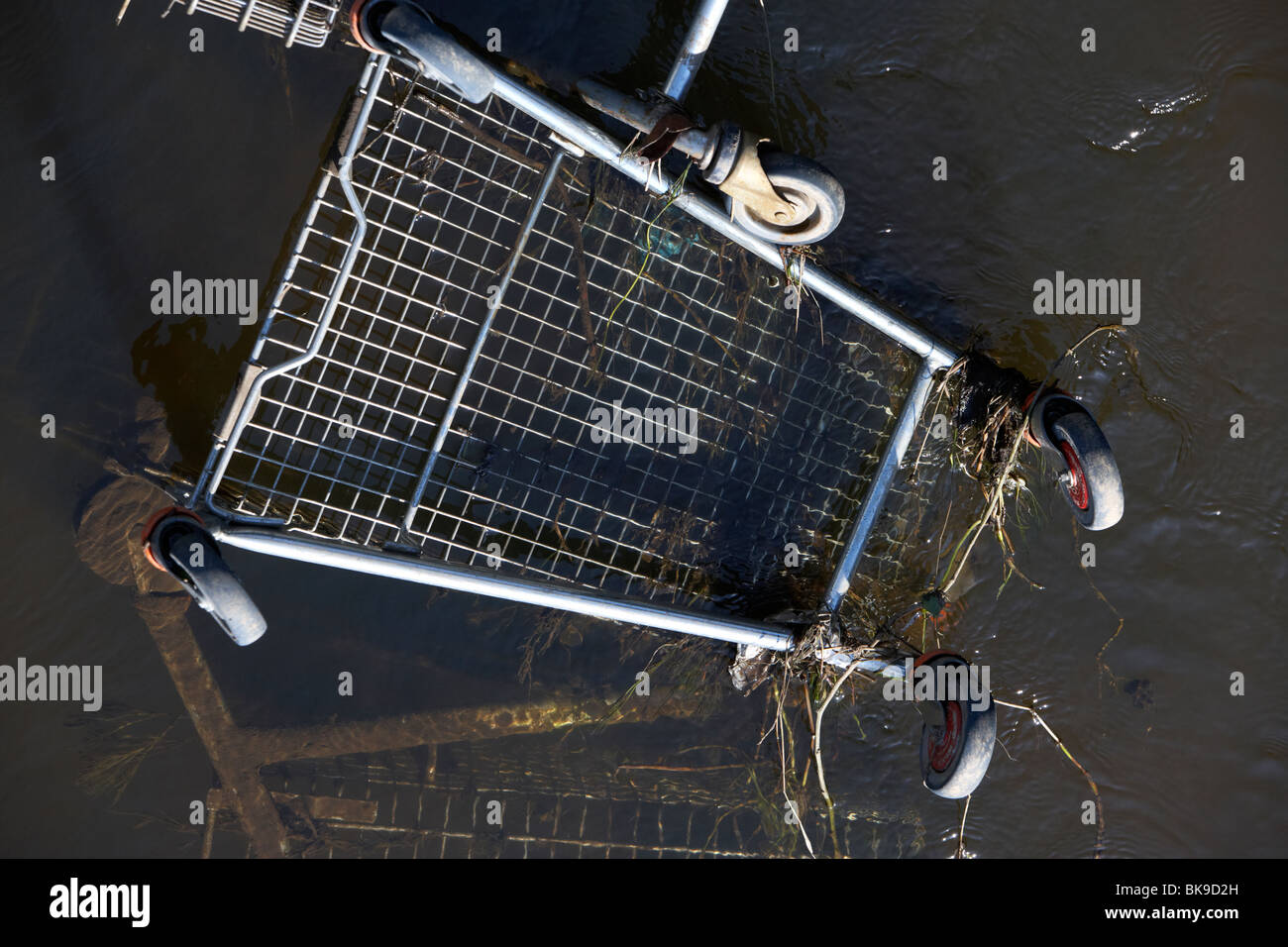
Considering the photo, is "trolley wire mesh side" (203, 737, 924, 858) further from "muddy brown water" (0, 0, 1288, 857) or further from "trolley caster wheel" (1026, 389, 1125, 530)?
"trolley caster wheel" (1026, 389, 1125, 530)

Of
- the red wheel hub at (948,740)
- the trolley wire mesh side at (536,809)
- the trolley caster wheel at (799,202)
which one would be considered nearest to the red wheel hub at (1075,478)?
the red wheel hub at (948,740)

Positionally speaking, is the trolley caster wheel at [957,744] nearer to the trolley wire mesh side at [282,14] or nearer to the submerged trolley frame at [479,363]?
the submerged trolley frame at [479,363]

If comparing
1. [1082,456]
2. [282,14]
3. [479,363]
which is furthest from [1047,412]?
[282,14]

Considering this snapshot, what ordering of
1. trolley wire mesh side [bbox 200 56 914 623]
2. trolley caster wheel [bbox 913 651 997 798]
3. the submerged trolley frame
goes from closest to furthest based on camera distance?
1. the submerged trolley frame
2. trolley caster wheel [bbox 913 651 997 798]
3. trolley wire mesh side [bbox 200 56 914 623]

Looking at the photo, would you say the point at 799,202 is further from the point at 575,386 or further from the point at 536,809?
the point at 536,809

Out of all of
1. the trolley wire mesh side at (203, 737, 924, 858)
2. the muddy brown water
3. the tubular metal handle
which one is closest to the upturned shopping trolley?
the tubular metal handle

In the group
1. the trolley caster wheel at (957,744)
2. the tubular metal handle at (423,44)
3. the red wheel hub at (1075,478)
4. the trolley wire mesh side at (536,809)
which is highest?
the tubular metal handle at (423,44)

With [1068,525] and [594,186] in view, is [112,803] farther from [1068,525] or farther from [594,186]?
[1068,525]
